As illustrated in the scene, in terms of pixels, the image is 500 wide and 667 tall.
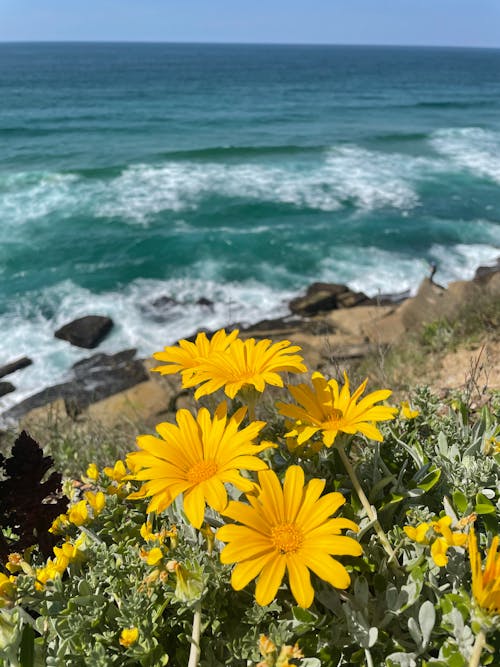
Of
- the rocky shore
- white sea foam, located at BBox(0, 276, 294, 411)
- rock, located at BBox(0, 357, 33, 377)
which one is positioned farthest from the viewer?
white sea foam, located at BBox(0, 276, 294, 411)

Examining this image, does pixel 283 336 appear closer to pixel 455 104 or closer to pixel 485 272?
pixel 485 272

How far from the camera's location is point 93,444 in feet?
13.1

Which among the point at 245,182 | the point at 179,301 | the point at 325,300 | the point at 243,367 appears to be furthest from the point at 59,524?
the point at 245,182

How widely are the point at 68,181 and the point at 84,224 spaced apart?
4547 mm

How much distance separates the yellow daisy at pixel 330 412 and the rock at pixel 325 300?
9042mm

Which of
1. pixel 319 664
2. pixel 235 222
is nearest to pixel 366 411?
pixel 319 664

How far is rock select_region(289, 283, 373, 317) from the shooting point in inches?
422

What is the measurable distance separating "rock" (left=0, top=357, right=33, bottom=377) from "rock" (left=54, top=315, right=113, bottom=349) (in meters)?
0.86

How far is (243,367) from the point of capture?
1521 millimetres

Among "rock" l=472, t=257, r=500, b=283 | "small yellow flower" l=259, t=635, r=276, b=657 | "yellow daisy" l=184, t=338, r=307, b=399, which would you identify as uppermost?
"yellow daisy" l=184, t=338, r=307, b=399

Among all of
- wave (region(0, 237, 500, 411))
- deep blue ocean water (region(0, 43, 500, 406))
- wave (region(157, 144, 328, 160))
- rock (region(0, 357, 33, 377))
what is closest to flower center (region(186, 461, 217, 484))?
deep blue ocean water (region(0, 43, 500, 406))

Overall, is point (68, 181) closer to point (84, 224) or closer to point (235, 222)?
point (84, 224)

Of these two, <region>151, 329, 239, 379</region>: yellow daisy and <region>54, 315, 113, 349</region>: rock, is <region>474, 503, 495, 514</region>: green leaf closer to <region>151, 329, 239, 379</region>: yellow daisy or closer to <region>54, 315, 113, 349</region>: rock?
<region>151, 329, 239, 379</region>: yellow daisy

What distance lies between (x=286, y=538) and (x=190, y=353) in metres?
0.64
